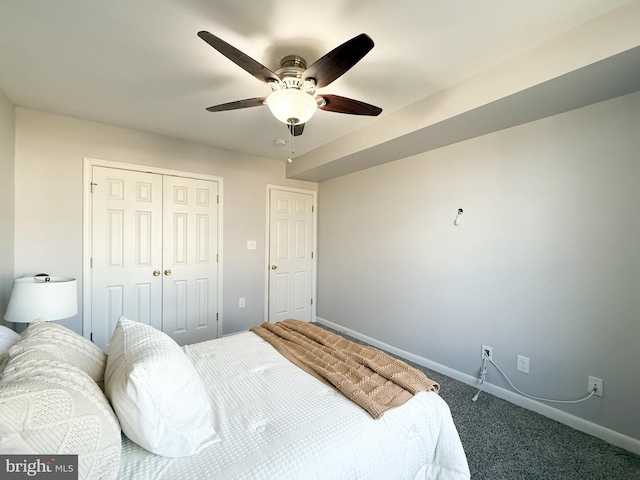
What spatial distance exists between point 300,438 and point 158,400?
1.78ft

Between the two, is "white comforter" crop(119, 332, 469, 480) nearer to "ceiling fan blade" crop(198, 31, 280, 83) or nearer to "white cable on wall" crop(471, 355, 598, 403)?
"white cable on wall" crop(471, 355, 598, 403)

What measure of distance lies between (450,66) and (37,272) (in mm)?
3707

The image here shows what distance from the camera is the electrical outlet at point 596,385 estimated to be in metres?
1.80

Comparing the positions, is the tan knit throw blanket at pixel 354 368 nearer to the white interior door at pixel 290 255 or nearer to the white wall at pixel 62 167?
the white interior door at pixel 290 255

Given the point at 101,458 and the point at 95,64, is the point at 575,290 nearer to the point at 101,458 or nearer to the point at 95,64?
the point at 101,458

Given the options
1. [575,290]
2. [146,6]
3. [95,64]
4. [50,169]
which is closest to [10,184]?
[50,169]

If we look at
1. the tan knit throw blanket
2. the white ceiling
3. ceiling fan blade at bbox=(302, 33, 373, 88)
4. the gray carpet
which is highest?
the white ceiling

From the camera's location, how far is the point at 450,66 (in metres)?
1.74

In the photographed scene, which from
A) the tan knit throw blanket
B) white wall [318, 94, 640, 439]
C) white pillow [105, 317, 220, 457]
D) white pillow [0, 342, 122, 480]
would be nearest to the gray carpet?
white wall [318, 94, 640, 439]

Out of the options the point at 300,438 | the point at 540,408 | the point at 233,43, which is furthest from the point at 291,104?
the point at 540,408

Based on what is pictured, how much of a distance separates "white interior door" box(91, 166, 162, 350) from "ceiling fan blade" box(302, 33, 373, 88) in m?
2.37

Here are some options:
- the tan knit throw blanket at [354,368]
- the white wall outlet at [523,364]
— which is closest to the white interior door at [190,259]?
the tan knit throw blanket at [354,368]

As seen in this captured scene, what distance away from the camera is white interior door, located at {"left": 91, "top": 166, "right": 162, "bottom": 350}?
266 centimetres

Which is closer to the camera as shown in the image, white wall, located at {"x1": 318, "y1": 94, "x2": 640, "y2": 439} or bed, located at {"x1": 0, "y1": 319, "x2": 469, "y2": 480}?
bed, located at {"x1": 0, "y1": 319, "x2": 469, "y2": 480}
